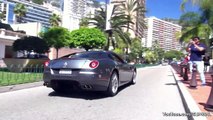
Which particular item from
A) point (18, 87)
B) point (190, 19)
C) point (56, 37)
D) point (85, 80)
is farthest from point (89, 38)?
point (85, 80)

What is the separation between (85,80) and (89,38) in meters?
23.4

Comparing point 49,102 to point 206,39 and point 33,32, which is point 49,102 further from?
point 33,32

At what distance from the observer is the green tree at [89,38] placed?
30766mm

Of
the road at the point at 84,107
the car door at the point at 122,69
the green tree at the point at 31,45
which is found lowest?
the road at the point at 84,107

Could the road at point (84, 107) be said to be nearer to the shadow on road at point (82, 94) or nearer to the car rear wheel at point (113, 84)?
the shadow on road at point (82, 94)

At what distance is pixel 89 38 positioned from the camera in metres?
31.2

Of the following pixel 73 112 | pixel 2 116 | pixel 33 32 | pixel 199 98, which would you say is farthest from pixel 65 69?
pixel 33 32

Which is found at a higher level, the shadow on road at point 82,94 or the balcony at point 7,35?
the balcony at point 7,35

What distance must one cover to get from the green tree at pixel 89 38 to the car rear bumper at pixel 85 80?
22.5m

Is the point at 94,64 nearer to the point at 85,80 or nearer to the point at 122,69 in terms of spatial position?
the point at 85,80

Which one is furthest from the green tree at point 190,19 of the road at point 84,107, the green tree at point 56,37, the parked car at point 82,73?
the road at point 84,107

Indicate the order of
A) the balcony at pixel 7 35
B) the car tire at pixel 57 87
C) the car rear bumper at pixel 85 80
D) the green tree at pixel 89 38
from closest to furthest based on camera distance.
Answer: the car rear bumper at pixel 85 80 < the car tire at pixel 57 87 < the green tree at pixel 89 38 < the balcony at pixel 7 35

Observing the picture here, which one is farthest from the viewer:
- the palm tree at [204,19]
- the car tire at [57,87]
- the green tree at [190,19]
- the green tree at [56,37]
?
the green tree at [190,19]

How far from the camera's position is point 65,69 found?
8164mm
